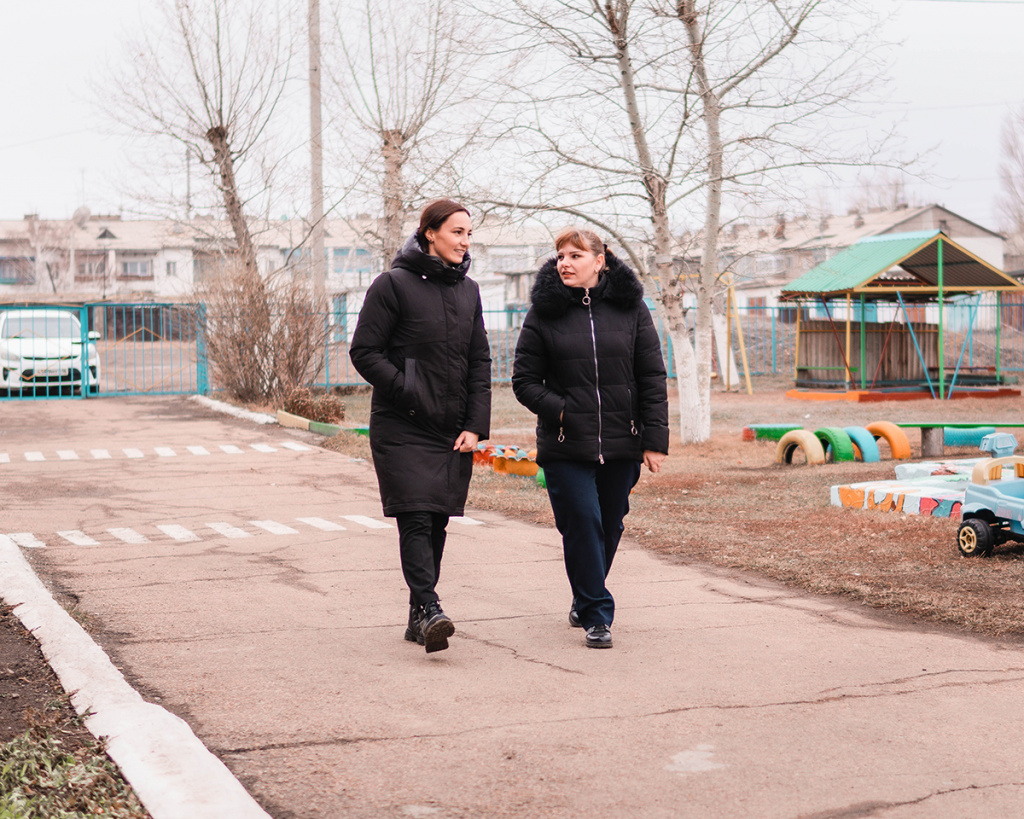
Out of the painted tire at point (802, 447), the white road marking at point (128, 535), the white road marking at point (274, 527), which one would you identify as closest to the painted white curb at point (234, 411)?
the painted tire at point (802, 447)

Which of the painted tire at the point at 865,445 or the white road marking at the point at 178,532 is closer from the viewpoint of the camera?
the white road marking at the point at 178,532

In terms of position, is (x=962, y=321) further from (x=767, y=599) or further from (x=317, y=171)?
(x=767, y=599)

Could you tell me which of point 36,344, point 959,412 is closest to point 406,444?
point 959,412

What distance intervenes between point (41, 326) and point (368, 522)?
54.7ft

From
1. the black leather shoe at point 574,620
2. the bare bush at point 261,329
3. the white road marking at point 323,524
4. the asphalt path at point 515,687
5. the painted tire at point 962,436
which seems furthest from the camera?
the bare bush at point 261,329

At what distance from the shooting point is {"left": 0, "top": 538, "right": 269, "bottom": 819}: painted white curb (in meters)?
3.07

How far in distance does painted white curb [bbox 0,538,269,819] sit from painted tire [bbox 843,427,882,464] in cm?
869

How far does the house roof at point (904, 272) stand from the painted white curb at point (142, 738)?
813 inches

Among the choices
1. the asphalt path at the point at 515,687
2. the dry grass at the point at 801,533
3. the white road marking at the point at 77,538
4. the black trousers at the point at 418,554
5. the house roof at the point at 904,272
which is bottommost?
the asphalt path at the point at 515,687

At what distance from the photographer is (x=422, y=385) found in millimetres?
4887

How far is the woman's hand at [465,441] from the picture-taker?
16.3 ft

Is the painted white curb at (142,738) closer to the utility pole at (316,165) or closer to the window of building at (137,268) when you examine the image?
the utility pole at (316,165)

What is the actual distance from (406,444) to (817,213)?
33.8 ft

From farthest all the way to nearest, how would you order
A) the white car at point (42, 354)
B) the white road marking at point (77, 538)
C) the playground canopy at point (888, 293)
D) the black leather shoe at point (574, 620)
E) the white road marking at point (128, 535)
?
the playground canopy at point (888, 293) → the white car at point (42, 354) → the white road marking at point (128, 535) → the white road marking at point (77, 538) → the black leather shoe at point (574, 620)
